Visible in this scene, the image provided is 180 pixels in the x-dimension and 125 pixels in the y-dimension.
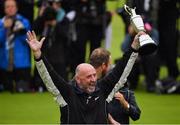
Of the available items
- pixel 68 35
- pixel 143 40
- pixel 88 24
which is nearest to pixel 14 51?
pixel 68 35

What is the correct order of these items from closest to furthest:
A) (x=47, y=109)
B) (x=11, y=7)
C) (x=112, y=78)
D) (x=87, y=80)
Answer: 1. (x=87, y=80)
2. (x=112, y=78)
3. (x=47, y=109)
4. (x=11, y=7)

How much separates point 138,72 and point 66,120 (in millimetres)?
9217

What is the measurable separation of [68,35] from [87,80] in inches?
351

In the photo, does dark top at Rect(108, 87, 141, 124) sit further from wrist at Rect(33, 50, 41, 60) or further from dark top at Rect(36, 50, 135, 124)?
wrist at Rect(33, 50, 41, 60)

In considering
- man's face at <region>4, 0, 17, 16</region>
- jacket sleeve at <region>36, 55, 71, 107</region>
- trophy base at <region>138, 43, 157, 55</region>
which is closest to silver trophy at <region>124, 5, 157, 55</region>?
trophy base at <region>138, 43, 157, 55</region>

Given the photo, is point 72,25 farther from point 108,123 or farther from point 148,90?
point 108,123

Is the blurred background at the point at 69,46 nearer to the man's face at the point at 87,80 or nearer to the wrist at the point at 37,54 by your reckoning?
the man's face at the point at 87,80

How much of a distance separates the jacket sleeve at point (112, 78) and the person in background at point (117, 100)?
1.91 ft

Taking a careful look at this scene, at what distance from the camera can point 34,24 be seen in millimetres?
15953

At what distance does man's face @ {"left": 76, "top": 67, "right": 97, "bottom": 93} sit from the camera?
A: 7.49m

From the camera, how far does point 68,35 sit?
53.7ft

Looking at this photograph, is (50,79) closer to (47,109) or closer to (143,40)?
(143,40)

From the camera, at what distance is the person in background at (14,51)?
51.7 ft

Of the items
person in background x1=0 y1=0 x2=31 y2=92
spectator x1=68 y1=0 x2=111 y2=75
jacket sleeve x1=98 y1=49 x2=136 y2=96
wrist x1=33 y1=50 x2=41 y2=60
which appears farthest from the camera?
spectator x1=68 y1=0 x2=111 y2=75
